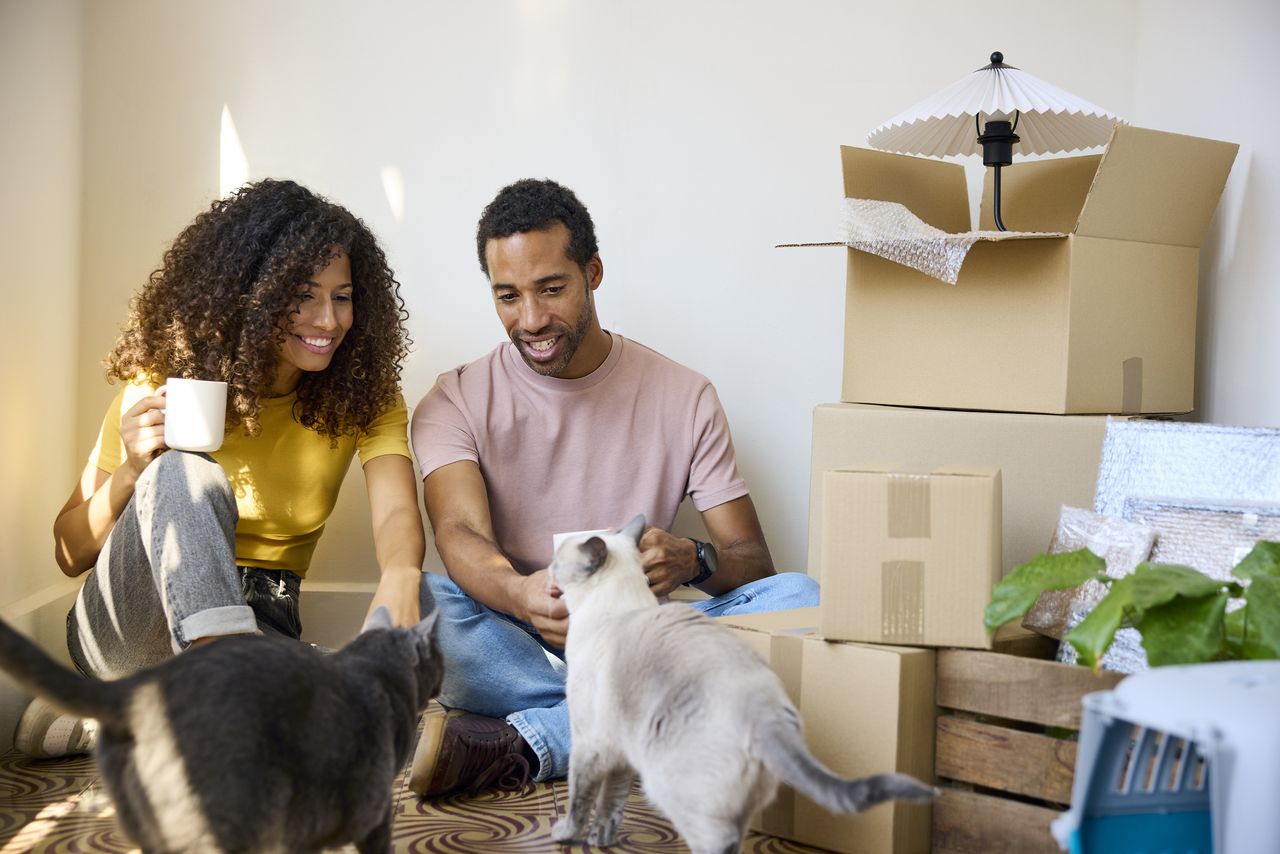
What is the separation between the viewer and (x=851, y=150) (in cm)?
194

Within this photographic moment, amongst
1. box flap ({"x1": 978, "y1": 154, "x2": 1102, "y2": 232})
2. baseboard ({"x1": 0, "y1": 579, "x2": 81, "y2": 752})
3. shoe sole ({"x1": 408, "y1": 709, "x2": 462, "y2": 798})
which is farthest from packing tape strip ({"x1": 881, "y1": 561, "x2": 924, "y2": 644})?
baseboard ({"x1": 0, "y1": 579, "x2": 81, "y2": 752})

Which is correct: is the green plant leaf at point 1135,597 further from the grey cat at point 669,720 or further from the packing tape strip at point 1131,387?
the packing tape strip at point 1131,387

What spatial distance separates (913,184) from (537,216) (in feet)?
2.46

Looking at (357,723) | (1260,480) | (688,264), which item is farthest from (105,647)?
(1260,480)

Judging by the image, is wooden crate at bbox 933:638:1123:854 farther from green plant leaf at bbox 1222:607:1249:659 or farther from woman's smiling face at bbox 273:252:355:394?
woman's smiling face at bbox 273:252:355:394

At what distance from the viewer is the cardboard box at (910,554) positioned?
1.37 meters

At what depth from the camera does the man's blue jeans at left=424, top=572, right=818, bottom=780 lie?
73.6 inches

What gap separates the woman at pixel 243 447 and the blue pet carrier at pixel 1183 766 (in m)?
1.08

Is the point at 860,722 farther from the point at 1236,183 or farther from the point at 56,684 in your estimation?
the point at 1236,183

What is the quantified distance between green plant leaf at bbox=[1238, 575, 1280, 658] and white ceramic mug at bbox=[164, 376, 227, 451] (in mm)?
1376

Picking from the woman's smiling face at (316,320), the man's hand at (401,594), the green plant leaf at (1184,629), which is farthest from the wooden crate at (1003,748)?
the woman's smiling face at (316,320)

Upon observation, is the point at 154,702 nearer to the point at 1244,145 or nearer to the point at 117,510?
the point at 117,510

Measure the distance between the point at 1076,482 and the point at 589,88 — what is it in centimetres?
150

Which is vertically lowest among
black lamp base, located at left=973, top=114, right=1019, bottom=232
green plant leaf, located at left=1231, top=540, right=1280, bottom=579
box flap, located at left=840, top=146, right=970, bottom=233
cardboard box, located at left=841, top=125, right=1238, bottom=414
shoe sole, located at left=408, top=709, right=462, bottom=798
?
shoe sole, located at left=408, top=709, right=462, bottom=798
